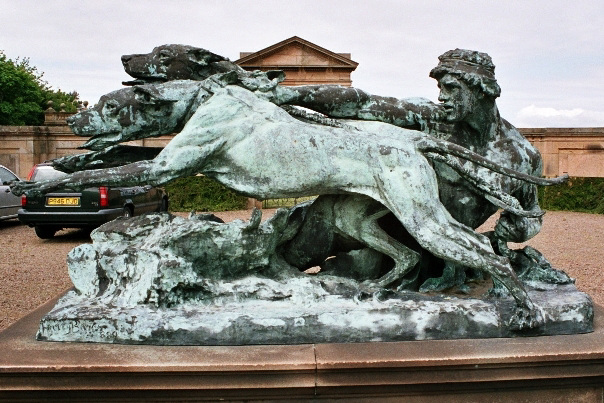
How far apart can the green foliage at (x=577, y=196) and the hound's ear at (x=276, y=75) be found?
539 inches

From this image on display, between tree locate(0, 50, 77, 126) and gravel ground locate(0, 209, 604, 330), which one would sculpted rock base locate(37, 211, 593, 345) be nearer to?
gravel ground locate(0, 209, 604, 330)

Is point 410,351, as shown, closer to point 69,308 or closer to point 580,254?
point 69,308

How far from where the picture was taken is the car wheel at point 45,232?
11.6 metres

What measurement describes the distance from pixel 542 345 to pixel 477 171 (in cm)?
117

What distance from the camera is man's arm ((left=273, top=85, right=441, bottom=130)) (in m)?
3.95

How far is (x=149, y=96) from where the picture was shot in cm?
358

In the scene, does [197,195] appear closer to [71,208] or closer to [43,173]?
[43,173]

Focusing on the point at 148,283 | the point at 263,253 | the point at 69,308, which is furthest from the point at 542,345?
the point at 69,308

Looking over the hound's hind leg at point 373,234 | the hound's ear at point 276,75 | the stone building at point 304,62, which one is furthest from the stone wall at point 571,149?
the hound's hind leg at point 373,234

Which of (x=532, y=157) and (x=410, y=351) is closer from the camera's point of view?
(x=410, y=351)

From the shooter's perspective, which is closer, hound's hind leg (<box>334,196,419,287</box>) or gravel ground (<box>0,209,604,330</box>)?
hound's hind leg (<box>334,196,419,287</box>)

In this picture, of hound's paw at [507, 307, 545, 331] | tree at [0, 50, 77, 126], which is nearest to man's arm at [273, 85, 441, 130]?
hound's paw at [507, 307, 545, 331]

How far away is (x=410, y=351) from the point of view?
2971mm

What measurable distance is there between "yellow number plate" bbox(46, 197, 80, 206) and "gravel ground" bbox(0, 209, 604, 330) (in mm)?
745
